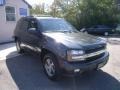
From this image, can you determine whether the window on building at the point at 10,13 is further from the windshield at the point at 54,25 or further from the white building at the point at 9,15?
the windshield at the point at 54,25

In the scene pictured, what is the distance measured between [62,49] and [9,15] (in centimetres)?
1079

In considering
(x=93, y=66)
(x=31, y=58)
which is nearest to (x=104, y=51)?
(x=93, y=66)

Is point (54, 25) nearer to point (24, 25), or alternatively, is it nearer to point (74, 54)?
point (24, 25)

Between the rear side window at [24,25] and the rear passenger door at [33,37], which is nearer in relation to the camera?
the rear passenger door at [33,37]

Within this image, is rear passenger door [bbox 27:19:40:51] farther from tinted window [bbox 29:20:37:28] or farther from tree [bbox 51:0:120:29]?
Answer: tree [bbox 51:0:120:29]

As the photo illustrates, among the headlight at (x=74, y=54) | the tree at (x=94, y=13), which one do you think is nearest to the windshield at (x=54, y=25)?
the headlight at (x=74, y=54)

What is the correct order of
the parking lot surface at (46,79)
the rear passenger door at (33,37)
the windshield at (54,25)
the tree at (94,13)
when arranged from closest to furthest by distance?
the parking lot surface at (46,79), the rear passenger door at (33,37), the windshield at (54,25), the tree at (94,13)

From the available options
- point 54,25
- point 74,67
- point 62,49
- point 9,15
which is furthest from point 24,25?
point 9,15

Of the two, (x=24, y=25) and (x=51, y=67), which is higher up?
(x=24, y=25)

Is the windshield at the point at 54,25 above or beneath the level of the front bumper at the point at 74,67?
above

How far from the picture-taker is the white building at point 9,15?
14.3 meters

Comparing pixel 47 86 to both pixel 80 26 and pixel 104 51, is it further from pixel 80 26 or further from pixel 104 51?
pixel 80 26

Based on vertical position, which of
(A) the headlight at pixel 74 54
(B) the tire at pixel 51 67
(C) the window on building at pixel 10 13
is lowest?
(B) the tire at pixel 51 67

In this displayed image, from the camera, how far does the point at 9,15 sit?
15070 millimetres
